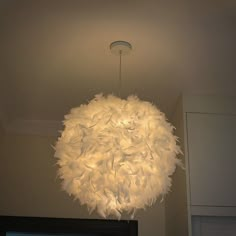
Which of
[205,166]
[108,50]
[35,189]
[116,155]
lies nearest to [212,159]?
[205,166]

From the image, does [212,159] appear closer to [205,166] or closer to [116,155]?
[205,166]

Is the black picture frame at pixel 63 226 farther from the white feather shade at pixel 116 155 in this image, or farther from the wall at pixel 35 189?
the white feather shade at pixel 116 155

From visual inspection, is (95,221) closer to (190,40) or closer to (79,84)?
(79,84)

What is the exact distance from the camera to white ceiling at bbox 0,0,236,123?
1938 millimetres

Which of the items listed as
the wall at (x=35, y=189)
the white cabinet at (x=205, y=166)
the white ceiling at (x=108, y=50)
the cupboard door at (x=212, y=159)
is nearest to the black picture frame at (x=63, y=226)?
the wall at (x=35, y=189)

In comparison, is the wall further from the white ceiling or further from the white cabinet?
the white ceiling

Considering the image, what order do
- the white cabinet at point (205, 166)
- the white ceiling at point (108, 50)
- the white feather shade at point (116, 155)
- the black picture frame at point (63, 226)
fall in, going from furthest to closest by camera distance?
the black picture frame at point (63, 226) → the white cabinet at point (205, 166) → the white ceiling at point (108, 50) → the white feather shade at point (116, 155)

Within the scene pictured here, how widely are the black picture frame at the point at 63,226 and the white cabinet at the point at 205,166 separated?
440mm

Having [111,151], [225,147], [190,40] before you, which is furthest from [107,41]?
[225,147]

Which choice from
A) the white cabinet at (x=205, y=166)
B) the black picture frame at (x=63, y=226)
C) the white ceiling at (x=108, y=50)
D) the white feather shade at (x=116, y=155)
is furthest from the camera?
the black picture frame at (x=63, y=226)

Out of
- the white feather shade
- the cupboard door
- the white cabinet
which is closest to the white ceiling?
the white cabinet

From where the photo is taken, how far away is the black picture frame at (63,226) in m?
3.01

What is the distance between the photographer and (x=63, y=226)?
302 centimetres

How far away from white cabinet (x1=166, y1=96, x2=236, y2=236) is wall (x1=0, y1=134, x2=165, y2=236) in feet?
0.94
